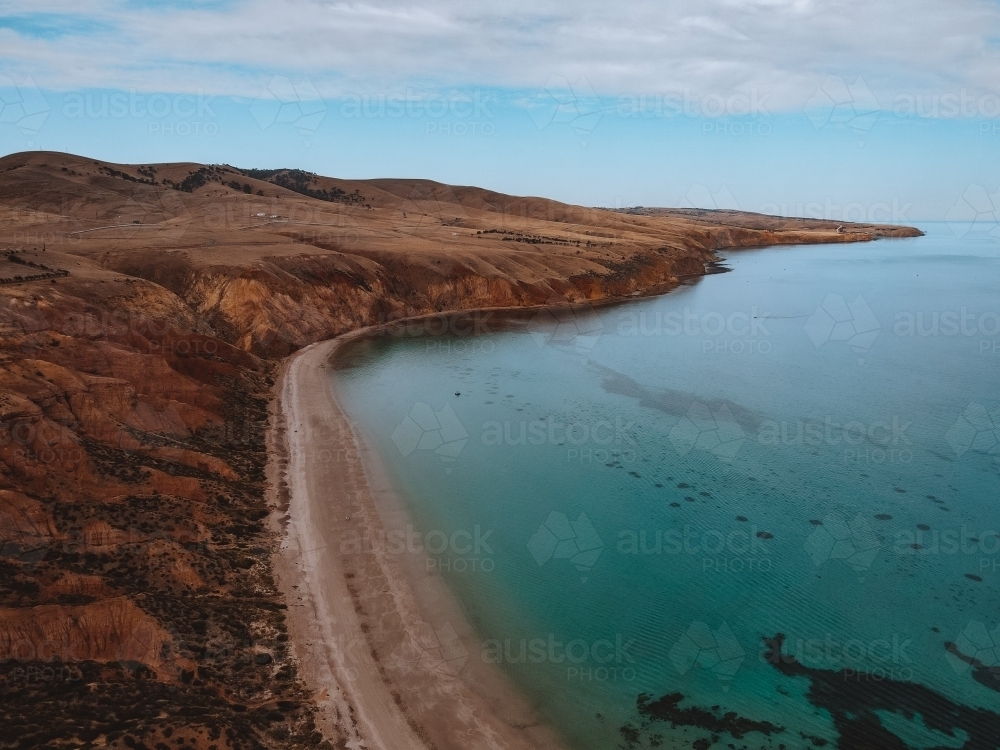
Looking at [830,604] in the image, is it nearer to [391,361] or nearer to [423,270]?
[391,361]

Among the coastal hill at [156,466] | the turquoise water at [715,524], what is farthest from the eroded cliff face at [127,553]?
the turquoise water at [715,524]

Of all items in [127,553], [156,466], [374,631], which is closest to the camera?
[374,631]

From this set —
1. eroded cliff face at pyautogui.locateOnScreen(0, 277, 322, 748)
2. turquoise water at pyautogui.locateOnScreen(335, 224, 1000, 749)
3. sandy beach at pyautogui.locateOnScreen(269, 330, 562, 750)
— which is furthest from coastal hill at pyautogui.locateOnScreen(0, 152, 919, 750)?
turquoise water at pyautogui.locateOnScreen(335, 224, 1000, 749)

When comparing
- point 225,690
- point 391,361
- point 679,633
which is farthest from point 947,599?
point 391,361

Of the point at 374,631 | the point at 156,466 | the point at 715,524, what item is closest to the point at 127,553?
the point at 156,466

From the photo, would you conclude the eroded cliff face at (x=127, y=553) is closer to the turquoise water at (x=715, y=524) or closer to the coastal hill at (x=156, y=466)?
the coastal hill at (x=156, y=466)

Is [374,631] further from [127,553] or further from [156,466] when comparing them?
[156,466]
